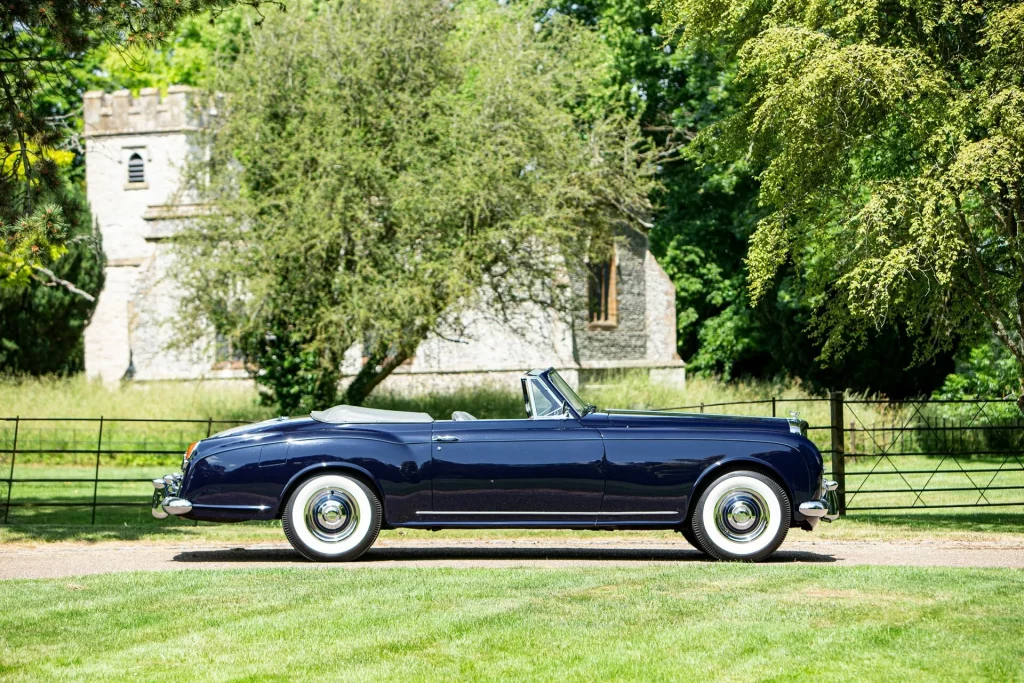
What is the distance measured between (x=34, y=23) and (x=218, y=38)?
34579 mm

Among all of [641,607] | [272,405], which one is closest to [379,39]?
[272,405]

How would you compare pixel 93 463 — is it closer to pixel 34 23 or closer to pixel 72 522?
pixel 72 522

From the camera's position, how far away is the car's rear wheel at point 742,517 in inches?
392

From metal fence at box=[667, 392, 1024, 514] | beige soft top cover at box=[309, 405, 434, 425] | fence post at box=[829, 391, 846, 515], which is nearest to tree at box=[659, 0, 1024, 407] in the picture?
fence post at box=[829, 391, 846, 515]

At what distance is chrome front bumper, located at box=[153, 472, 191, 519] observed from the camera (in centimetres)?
1013

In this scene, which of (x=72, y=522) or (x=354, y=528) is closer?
(x=354, y=528)

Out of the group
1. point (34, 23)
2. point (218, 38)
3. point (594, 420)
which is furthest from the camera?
point (218, 38)

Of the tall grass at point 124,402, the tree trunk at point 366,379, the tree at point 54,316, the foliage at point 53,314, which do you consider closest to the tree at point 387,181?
the tree trunk at point 366,379

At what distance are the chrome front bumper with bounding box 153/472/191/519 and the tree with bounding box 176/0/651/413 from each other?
1319cm

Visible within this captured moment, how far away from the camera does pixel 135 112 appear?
40.5m

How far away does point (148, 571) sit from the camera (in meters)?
9.77

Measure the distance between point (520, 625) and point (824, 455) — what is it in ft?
58.8

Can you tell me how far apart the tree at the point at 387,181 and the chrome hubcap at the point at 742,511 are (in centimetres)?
1412

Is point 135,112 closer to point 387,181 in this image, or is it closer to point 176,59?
point 176,59
